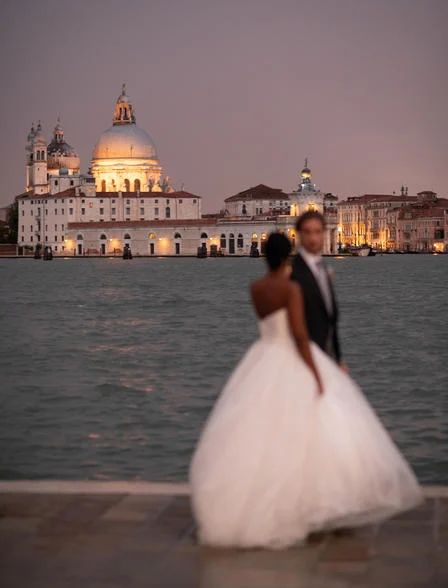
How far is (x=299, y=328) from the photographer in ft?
15.7

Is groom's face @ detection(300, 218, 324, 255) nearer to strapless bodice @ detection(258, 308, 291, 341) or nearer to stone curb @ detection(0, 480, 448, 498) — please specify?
strapless bodice @ detection(258, 308, 291, 341)

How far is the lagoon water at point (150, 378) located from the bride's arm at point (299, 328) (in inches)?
136

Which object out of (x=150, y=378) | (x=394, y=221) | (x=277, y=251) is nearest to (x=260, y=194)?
(x=394, y=221)

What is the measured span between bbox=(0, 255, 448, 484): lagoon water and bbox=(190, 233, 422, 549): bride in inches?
133

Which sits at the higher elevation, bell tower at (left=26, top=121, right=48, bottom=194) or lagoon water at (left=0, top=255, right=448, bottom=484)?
bell tower at (left=26, top=121, right=48, bottom=194)

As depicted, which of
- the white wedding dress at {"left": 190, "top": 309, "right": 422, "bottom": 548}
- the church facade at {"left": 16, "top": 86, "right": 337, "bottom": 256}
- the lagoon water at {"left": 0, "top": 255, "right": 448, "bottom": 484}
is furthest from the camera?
the church facade at {"left": 16, "top": 86, "right": 337, "bottom": 256}

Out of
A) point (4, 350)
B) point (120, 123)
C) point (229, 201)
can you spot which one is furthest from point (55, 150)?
point (4, 350)

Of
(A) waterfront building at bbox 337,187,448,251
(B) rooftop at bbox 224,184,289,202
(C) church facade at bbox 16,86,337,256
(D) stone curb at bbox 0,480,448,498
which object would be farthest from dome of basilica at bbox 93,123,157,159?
(D) stone curb at bbox 0,480,448,498

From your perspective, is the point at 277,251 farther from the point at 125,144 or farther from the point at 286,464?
the point at 125,144

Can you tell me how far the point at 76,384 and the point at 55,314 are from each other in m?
18.2

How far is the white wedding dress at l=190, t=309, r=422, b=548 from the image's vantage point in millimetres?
4723

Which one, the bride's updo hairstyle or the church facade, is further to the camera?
the church facade

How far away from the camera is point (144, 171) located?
121562 millimetres

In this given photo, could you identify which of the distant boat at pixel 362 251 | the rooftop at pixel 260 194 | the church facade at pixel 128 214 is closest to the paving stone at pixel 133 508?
the church facade at pixel 128 214
